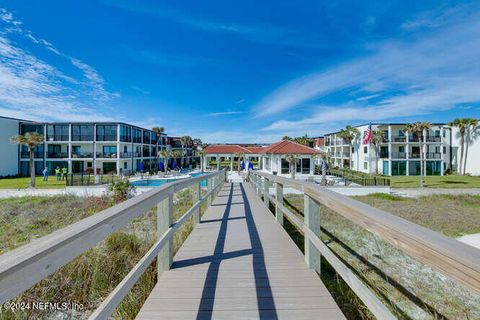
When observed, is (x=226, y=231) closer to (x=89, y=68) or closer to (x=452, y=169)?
(x=89, y=68)

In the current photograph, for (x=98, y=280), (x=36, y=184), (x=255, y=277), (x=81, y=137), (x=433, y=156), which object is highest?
(x=81, y=137)

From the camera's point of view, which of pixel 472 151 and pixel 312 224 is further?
pixel 472 151

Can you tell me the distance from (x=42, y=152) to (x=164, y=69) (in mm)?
22034

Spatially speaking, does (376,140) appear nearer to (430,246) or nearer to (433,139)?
(433,139)

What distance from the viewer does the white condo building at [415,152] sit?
37281mm

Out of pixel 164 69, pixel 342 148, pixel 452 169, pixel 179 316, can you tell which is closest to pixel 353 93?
pixel 342 148

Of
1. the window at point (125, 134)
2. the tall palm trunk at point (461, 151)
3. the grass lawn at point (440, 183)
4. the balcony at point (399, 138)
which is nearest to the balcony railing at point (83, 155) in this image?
the window at point (125, 134)

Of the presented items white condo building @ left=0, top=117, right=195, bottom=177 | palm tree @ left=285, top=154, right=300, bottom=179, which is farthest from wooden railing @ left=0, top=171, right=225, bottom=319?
white condo building @ left=0, top=117, right=195, bottom=177

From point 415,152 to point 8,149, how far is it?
188 feet

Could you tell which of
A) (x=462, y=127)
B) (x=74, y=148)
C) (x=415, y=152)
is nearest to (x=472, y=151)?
(x=462, y=127)

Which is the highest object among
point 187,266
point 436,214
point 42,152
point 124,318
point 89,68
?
point 89,68

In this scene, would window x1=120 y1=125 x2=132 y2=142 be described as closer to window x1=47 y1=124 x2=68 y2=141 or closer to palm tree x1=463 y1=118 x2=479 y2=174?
window x1=47 y1=124 x2=68 y2=141

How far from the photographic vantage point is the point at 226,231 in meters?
4.77

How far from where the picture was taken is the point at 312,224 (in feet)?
9.32
